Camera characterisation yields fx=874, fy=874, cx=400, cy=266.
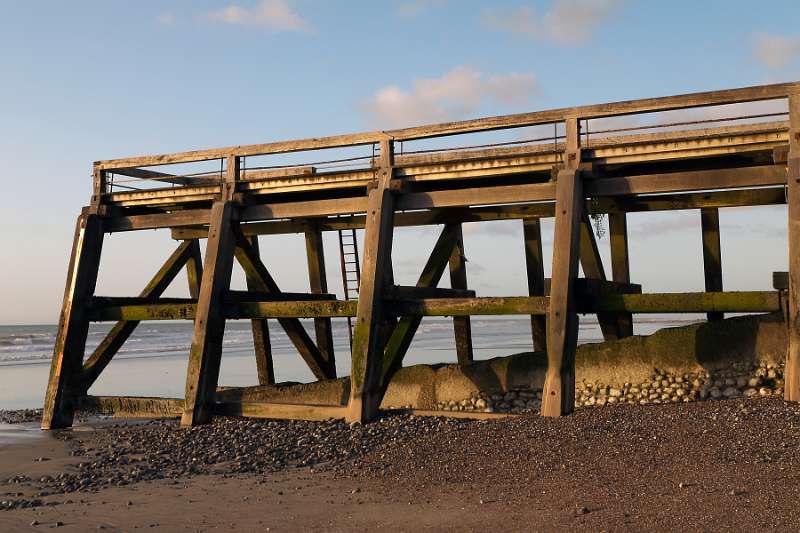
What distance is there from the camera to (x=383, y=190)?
13570 millimetres

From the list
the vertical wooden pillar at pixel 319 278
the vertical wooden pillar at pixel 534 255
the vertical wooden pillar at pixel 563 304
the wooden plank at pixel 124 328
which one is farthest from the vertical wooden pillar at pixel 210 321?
the vertical wooden pillar at pixel 534 255

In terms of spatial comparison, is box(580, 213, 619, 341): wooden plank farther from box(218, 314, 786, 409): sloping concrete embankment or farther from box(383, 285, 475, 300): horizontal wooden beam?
box(383, 285, 475, 300): horizontal wooden beam

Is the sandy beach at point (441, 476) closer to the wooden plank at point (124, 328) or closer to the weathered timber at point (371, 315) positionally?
the weathered timber at point (371, 315)

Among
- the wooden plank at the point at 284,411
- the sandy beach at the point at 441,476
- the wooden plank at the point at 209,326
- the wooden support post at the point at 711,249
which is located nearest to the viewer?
the sandy beach at the point at 441,476

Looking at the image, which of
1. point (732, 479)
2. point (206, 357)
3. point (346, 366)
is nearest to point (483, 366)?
point (206, 357)

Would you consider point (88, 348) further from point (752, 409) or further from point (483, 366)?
point (752, 409)

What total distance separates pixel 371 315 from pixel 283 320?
3.47 metres

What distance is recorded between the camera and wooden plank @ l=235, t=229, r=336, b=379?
1620 cm

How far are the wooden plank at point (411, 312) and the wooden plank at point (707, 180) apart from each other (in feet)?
10.4

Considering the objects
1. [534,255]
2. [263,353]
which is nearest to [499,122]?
[534,255]

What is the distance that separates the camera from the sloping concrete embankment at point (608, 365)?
507 inches

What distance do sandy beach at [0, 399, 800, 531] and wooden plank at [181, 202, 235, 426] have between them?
0.98 meters

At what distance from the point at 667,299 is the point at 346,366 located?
2075 centimetres

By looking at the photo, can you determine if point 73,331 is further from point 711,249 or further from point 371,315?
point 711,249
